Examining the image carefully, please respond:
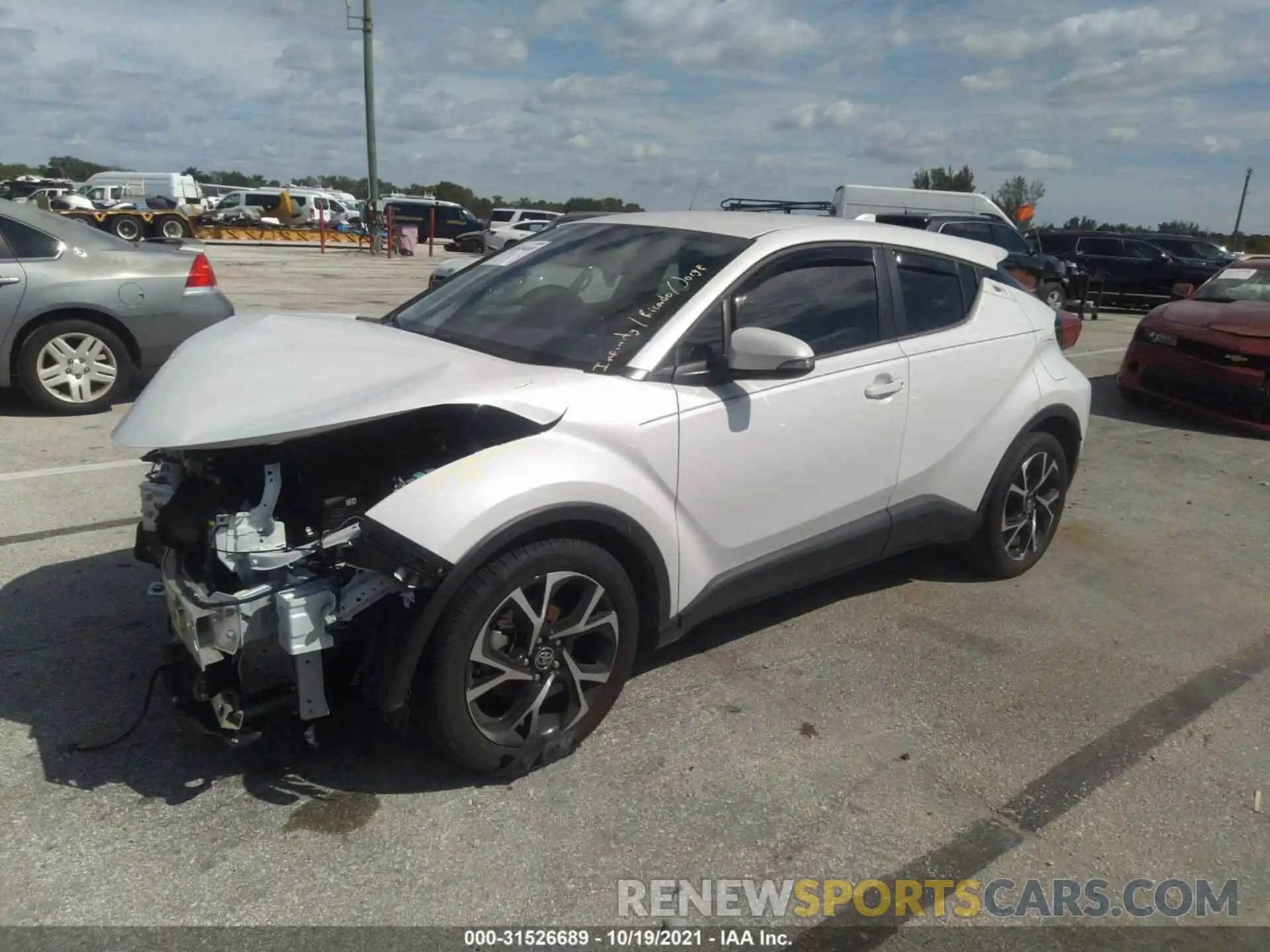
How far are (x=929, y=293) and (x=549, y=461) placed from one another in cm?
219

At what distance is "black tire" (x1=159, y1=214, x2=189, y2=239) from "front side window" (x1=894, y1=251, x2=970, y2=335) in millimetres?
Answer: 29674

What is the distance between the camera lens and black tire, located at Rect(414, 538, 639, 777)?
280cm

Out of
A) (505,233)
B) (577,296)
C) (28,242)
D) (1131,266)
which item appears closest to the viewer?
(577,296)

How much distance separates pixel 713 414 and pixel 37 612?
283cm

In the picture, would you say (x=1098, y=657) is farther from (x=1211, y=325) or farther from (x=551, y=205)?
(x=551, y=205)

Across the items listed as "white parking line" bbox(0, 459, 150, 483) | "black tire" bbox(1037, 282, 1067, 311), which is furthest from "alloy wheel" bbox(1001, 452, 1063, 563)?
"black tire" bbox(1037, 282, 1067, 311)

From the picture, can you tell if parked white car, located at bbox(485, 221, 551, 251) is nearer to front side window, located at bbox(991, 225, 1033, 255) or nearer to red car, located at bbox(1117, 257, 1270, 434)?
front side window, located at bbox(991, 225, 1033, 255)

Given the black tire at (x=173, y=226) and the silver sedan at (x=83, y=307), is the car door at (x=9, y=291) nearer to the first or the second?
the silver sedan at (x=83, y=307)

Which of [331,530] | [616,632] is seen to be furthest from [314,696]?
[616,632]

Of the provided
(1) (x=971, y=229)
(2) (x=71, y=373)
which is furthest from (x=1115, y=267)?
(2) (x=71, y=373)

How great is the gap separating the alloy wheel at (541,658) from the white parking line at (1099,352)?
38.7 ft

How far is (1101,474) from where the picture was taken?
7305 mm

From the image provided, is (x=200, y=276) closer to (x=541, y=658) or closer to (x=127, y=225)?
(x=541, y=658)

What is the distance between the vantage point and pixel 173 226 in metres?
30.0
